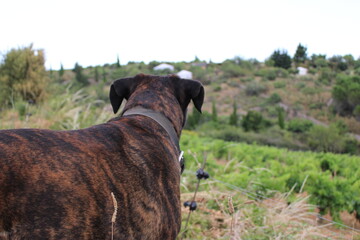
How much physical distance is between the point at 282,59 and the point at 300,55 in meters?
2.77

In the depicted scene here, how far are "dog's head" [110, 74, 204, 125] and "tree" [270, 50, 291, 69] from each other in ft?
187

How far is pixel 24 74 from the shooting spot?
37.7 feet

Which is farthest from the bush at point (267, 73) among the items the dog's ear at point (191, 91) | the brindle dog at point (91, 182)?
the brindle dog at point (91, 182)

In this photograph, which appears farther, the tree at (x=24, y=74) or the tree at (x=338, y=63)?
the tree at (x=338, y=63)

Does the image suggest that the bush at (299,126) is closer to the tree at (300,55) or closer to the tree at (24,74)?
the tree at (24,74)

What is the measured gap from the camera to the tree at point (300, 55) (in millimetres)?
54581

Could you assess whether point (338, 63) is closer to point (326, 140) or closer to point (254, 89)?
point (254, 89)

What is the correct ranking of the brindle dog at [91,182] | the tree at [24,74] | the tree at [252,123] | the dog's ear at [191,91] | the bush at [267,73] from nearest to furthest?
the brindle dog at [91,182] < the dog's ear at [191,91] < the tree at [24,74] < the tree at [252,123] < the bush at [267,73]

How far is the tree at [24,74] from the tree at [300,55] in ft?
162

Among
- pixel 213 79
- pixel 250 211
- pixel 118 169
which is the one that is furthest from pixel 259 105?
pixel 118 169

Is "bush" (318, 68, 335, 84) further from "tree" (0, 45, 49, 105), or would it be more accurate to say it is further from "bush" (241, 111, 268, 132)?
"tree" (0, 45, 49, 105)

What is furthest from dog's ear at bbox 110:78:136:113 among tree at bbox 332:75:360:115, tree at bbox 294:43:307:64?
tree at bbox 294:43:307:64

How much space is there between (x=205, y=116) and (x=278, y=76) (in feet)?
78.3

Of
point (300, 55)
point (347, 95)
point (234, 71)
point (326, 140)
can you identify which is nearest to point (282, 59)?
point (300, 55)
